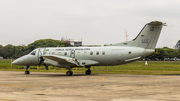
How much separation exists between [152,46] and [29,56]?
56.2 ft

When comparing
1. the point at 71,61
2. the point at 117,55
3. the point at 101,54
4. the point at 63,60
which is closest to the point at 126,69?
the point at 101,54

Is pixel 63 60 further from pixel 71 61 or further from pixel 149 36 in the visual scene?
pixel 149 36

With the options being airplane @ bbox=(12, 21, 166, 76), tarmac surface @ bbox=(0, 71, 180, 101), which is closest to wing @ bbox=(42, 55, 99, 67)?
airplane @ bbox=(12, 21, 166, 76)

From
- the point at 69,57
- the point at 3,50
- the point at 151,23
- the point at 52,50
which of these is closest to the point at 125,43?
the point at 151,23

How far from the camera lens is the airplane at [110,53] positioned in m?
29.8

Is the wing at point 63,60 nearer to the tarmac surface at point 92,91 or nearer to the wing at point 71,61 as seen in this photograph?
the wing at point 71,61

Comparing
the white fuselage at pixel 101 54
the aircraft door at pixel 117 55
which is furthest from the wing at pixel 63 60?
the aircraft door at pixel 117 55

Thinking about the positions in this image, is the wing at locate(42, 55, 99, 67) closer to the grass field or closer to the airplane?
the airplane

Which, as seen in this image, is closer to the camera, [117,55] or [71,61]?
[117,55]

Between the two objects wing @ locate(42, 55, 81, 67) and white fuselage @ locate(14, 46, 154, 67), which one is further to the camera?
wing @ locate(42, 55, 81, 67)

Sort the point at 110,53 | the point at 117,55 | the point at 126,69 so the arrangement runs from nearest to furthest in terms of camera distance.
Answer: the point at 117,55 < the point at 110,53 < the point at 126,69

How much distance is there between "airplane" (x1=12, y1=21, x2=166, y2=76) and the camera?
2980 cm

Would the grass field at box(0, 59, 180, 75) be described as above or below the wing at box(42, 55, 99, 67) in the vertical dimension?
below

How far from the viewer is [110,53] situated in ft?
102
